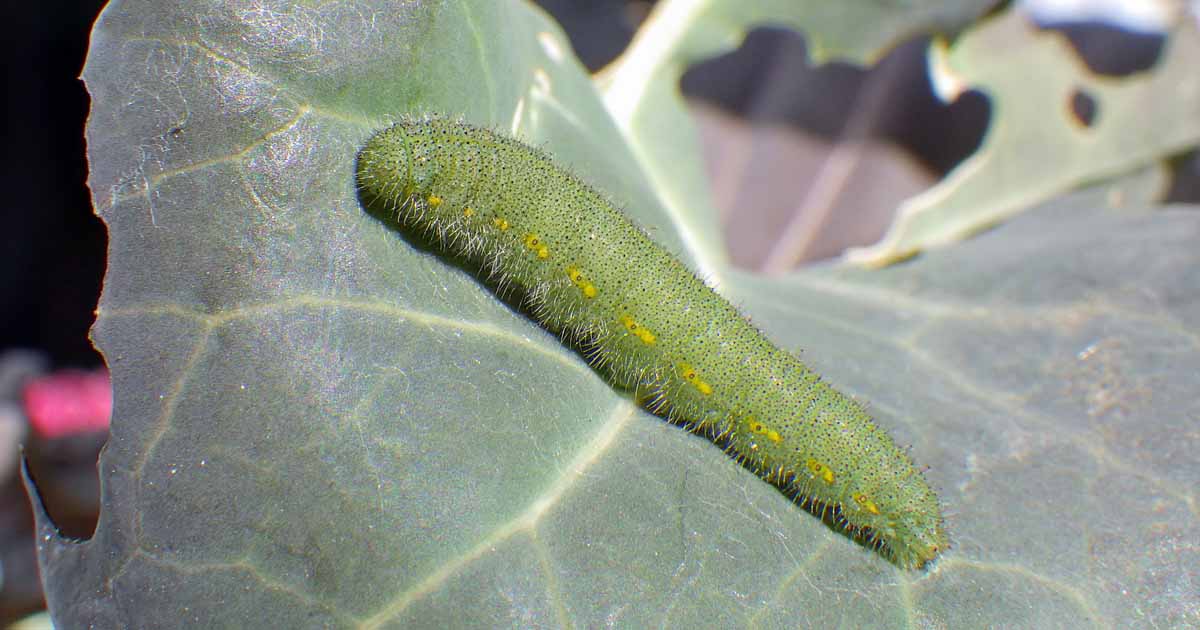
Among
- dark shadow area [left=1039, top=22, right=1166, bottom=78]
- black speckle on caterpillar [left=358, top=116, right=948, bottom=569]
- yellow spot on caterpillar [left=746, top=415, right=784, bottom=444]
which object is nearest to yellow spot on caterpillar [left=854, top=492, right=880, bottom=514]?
black speckle on caterpillar [left=358, top=116, right=948, bottom=569]

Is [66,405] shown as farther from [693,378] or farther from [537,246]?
[693,378]

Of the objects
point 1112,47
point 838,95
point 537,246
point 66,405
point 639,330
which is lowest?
point 66,405

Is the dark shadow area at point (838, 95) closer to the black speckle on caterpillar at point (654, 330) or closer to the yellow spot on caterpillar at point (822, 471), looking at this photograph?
the black speckle on caterpillar at point (654, 330)

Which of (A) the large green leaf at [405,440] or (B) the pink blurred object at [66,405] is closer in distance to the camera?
(A) the large green leaf at [405,440]

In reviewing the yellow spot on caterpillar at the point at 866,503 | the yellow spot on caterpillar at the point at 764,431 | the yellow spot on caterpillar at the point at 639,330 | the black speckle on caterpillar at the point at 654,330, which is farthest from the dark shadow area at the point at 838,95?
the yellow spot on caterpillar at the point at 866,503

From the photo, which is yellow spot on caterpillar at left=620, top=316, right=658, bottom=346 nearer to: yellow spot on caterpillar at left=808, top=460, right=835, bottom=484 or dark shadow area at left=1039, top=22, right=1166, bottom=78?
yellow spot on caterpillar at left=808, top=460, right=835, bottom=484

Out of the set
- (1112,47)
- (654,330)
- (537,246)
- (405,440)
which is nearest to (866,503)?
(654,330)

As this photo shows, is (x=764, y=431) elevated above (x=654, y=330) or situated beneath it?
situated beneath
